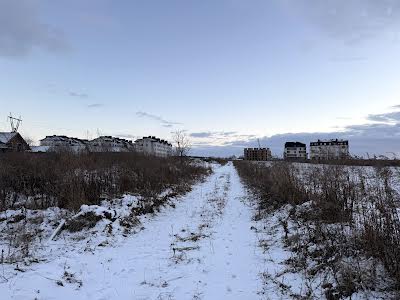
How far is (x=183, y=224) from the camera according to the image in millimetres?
10906

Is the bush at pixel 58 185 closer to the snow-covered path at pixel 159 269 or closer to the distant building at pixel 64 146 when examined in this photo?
the snow-covered path at pixel 159 269

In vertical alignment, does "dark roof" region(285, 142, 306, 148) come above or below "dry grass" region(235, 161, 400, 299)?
above

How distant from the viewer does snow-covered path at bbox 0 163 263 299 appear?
5.51 meters

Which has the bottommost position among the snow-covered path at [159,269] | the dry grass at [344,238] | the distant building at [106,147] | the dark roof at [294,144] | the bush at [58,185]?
the snow-covered path at [159,269]

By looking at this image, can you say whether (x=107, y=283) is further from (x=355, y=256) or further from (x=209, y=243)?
(x=355, y=256)

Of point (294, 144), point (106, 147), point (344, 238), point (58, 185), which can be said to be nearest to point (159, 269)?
point (344, 238)

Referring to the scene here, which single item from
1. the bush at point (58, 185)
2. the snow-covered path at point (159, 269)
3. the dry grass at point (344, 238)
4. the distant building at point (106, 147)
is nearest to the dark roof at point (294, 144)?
the distant building at point (106, 147)

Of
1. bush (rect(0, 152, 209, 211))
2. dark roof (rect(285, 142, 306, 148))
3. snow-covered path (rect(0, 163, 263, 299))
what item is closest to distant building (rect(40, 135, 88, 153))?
bush (rect(0, 152, 209, 211))

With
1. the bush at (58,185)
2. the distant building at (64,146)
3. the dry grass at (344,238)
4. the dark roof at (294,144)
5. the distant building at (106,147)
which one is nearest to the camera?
the dry grass at (344,238)

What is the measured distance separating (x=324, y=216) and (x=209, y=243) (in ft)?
8.84

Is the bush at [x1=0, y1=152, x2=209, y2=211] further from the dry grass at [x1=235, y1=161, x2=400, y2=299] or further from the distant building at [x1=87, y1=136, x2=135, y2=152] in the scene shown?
the distant building at [x1=87, y1=136, x2=135, y2=152]

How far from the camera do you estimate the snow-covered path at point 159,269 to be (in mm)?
5508

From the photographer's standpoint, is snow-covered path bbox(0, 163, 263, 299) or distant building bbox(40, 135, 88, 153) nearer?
snow-covered path bbox(0, 163, 263, 299)

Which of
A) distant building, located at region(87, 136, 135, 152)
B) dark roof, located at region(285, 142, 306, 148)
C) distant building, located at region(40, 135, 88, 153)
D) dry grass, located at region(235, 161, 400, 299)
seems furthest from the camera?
dark roof, located at region(285, 142, 306, 148)
